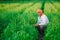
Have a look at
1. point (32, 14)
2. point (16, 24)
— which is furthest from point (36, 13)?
point (16, 24)

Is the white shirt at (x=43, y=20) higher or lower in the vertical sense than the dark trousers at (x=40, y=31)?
higher

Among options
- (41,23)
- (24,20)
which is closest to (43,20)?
(41,23)

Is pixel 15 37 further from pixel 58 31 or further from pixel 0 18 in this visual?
pixel 58 31

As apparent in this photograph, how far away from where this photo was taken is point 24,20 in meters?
3.64

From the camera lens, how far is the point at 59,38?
3529 millimetres

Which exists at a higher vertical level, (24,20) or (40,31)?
(24,20)

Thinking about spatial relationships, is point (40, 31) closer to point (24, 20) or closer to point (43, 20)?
point (43, 20)

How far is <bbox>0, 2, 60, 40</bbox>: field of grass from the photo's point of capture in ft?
11.7

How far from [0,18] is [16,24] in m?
0.25

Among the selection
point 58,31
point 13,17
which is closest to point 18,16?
point 13,17

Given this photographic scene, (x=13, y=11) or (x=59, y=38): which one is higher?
(x=13, y=11)

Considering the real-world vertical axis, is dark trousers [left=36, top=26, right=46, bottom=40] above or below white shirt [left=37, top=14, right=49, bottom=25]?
below

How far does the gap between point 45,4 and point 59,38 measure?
546mm

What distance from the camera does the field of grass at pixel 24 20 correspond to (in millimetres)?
3570
